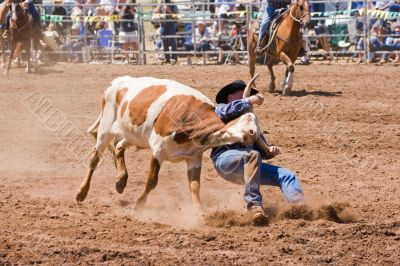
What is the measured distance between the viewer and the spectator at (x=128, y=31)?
70.0ft

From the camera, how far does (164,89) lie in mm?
6848

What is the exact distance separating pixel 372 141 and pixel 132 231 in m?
4.92

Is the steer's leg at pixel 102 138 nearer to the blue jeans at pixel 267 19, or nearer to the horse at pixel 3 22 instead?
the blue jeans at pixel 267 19

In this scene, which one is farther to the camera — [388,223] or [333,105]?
[333,105]

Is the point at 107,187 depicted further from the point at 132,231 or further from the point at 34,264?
the point at 34,264

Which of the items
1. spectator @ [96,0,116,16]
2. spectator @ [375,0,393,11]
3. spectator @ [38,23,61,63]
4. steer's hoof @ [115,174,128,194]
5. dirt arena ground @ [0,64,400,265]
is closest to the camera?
dirt arena ground @ [0,64,400,265]

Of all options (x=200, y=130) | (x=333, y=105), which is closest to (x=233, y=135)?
(x=200, y=130)

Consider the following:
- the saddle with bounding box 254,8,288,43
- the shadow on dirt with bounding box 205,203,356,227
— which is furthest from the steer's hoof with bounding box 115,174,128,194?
the saddle with bounding box 254,8,288,43

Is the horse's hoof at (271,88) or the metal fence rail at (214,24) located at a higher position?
the metal fence rail at (214,24)

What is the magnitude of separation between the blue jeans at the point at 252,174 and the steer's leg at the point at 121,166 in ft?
3.29

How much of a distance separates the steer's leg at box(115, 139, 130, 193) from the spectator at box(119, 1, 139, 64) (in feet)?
46.2

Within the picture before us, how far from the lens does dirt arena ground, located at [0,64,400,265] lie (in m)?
5.67

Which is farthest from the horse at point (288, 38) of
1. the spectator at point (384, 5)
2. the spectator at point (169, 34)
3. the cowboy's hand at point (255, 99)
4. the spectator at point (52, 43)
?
the spectator at point (52, 43)

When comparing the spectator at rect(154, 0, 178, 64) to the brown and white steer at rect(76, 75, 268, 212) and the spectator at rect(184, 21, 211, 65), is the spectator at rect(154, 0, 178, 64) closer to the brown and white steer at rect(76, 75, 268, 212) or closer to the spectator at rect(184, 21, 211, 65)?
the spectator at rect(184, 21, 211, 65)
